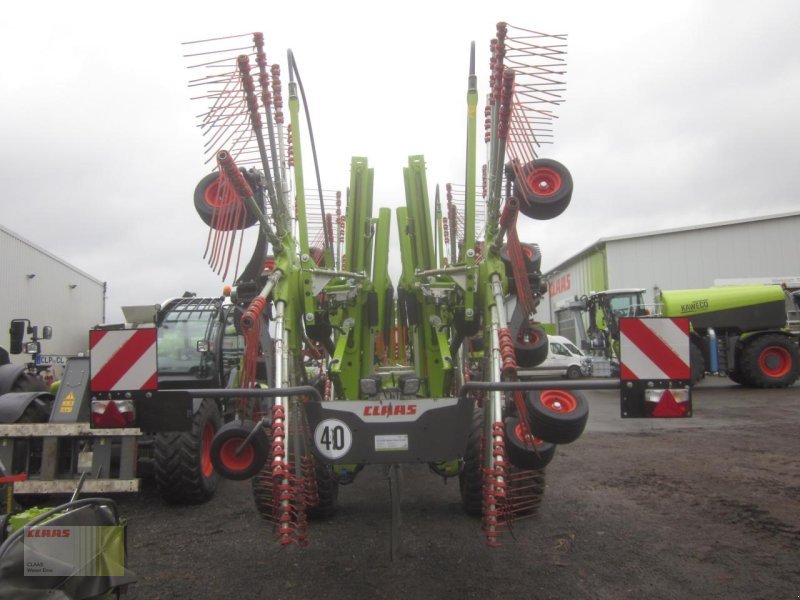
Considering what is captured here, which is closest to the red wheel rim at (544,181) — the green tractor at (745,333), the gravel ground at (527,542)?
the gravel ground at (527,542)

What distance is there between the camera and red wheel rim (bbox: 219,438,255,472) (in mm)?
3531

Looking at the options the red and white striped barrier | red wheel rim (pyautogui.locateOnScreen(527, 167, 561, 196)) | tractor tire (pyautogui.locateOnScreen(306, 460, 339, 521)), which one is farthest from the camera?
tractor tire (pyautogui.locateOnScreen(306, 460, 339, 521))

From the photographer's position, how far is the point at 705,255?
29.2m

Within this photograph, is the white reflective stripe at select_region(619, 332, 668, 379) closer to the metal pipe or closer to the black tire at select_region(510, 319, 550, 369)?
the metal pipe

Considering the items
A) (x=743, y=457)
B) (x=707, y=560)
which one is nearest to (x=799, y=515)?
(x=707, y=560)

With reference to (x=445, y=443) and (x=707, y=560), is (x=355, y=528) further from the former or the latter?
(x=707, y=560)

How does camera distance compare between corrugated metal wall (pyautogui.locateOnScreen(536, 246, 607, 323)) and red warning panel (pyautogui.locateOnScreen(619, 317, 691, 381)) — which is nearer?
red warning panel (pyautogui.locateOnScreen(619, 317, 691, 381))

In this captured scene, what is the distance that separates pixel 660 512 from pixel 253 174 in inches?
167

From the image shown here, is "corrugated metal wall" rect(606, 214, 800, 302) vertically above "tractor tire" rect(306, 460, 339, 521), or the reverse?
"corrugated metal wall" rect(606, 214, 800, 302)

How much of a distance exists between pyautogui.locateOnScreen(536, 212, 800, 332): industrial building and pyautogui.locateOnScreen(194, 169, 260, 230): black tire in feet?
83.5

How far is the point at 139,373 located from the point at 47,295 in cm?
1665

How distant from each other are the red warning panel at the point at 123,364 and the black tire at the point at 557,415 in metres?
1.87

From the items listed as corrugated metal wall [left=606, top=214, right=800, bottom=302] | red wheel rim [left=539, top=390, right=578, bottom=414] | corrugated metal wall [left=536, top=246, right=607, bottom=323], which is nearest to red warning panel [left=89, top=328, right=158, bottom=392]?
red wheel rim [left=539, top=390, right=578, bottom=414]

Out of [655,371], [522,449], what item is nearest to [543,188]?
[655,371]
